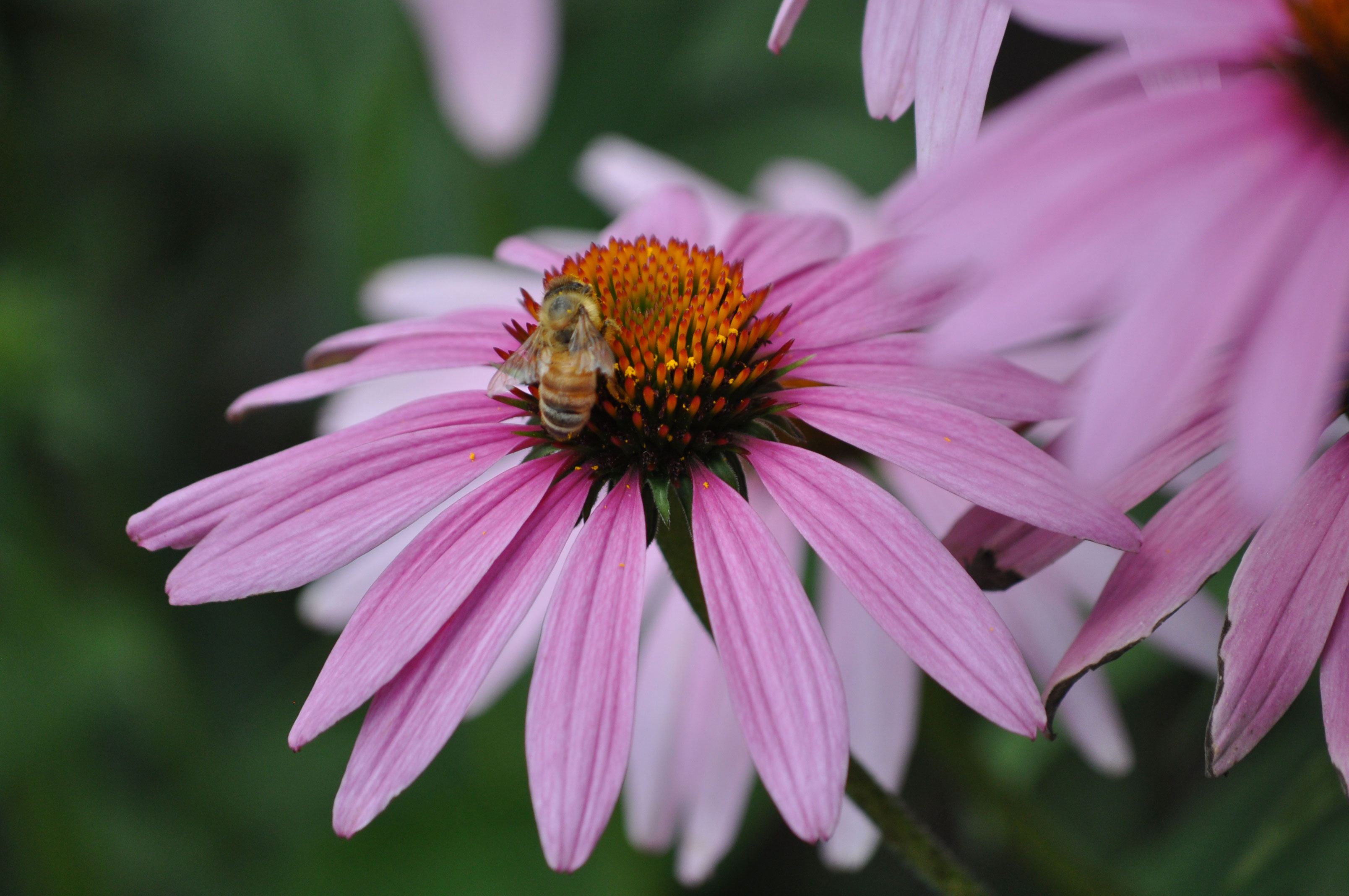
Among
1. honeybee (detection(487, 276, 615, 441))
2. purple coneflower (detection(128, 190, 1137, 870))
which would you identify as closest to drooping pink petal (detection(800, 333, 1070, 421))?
purple coneflower (detection(128, 190, 1137, 870))

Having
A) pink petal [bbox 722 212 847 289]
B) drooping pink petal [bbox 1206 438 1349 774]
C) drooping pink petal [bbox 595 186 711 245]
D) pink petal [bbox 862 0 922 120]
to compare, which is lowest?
drooping pink petal [bbox 1206 438 1349 774]

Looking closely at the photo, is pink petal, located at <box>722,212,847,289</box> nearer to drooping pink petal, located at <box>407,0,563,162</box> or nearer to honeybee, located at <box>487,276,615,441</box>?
honeybee, located at <box>487,276,615,441</box>

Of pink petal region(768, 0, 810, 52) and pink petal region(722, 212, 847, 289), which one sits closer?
pink petal region(768, 0, 810, 52)

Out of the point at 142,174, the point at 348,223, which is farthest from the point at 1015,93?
the point at 142,174

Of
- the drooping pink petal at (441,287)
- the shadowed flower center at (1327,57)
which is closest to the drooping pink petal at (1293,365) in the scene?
the shadowed flower center at (1327,57)

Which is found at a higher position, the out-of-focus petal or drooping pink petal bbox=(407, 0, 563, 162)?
drooping pink petal bbox=(407, 0, 563, 162)

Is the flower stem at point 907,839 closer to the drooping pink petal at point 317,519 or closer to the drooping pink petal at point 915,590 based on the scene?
the drooping pink petal at point 915,590

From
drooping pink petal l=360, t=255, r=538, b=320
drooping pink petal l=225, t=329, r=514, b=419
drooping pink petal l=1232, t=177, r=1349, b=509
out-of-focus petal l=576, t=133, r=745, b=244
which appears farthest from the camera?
out-of-focus petal l=576, t=133, r=745, b=244
